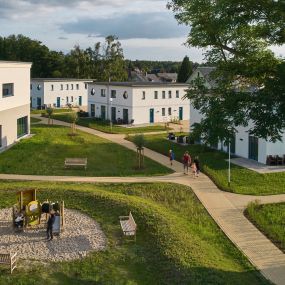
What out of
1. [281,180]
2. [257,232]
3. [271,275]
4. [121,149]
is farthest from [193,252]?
[121,149]

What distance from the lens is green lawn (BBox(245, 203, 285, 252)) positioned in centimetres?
1994

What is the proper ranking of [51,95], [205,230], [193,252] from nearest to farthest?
[193,252]
[205,230]
[51,95]

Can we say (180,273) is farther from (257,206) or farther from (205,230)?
(257,206)

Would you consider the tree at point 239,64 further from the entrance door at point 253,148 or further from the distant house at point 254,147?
the entrance door at point 253,148

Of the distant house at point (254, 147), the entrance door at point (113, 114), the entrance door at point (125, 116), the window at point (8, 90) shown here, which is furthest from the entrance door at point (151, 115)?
the window at point (8, 90)

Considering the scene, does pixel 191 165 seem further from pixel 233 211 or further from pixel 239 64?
pixel 239 64

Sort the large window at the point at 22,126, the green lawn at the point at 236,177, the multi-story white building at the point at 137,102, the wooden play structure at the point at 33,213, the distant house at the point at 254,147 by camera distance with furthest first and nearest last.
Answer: the multi-story white building at the point at 137,102
the large window at the point at 22,126
the distant house at the point at 254,147
the green lawn at the point at 236,177
the wooden play structure at the point at 33,213

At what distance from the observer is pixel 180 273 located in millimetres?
15461

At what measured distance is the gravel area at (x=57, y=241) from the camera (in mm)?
17312

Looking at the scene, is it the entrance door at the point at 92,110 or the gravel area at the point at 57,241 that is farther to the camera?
the entrance door at the point at 92,110

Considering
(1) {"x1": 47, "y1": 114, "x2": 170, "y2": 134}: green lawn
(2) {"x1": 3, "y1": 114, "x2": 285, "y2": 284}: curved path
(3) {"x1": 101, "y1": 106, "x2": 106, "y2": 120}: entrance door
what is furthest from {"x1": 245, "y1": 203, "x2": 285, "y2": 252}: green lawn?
(3) {"x1": 101, "y1": 106, "x2": 106, "y2": 120}: entrance door

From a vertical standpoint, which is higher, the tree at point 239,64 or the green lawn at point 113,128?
the tree at point 239,64

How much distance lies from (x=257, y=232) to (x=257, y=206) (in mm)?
3668

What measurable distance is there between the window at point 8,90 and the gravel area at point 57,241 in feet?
62.7
